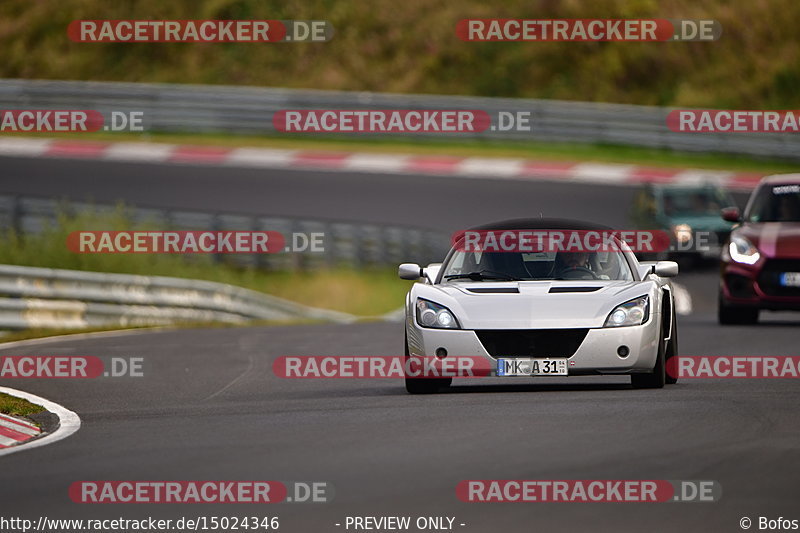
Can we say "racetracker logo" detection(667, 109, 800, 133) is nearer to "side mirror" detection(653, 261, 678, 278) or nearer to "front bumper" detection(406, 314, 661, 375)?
"side mirror" detection(653, 261, 678, 278)

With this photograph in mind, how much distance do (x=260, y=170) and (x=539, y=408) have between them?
24056 millimetres

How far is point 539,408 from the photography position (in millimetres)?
11148

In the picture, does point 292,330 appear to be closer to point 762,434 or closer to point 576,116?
point 762,434

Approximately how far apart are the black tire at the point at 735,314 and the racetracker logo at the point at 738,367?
3831mm

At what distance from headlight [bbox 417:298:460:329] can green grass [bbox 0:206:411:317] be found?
43.8 feet

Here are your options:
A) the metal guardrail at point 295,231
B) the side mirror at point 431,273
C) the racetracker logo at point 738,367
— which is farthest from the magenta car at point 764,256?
the metal guardrail at point 295,231

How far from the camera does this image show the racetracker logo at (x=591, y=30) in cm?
4506

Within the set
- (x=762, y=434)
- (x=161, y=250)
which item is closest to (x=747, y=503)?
(x=762, y=434)

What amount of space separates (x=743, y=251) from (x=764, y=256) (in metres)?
0.35

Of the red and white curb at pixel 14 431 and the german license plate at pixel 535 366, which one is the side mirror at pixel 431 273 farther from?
the red and white curb at pixel 14 431

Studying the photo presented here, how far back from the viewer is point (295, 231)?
28484mm

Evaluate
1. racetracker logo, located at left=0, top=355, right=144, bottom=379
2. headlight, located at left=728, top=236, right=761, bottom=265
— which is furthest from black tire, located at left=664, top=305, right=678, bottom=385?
headlight, located at left=728, top=236, right=761, bottom=265

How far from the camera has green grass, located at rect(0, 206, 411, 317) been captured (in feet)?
81.6

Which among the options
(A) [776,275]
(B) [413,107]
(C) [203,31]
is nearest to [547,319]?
(A) [776,275]
